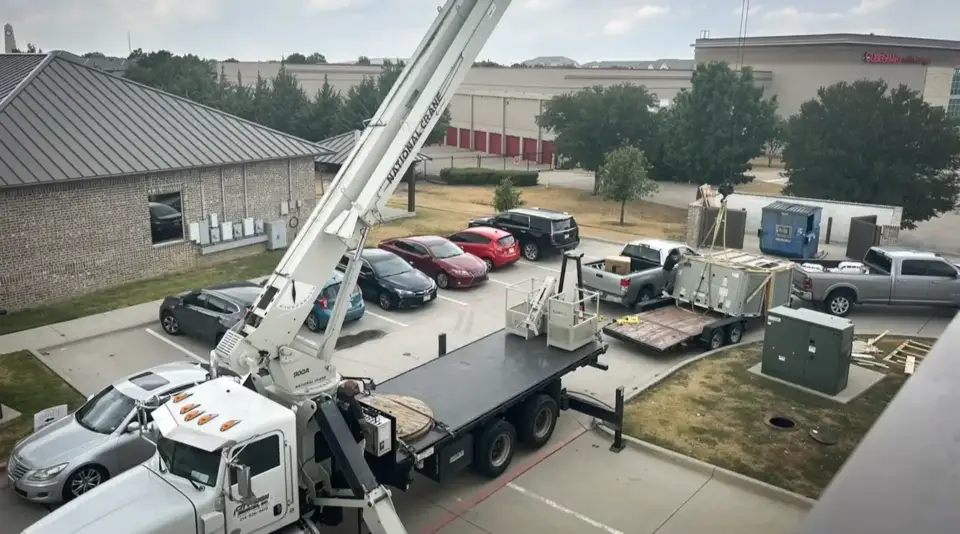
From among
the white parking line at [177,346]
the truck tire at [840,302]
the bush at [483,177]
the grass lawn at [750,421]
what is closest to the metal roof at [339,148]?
the white parking line at [177,346]

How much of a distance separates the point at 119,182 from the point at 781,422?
1811 centimetres

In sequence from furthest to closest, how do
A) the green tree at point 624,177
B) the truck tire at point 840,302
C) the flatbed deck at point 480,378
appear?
1. the green tree at point 624,177
2. the truck tire at point 840,302
3. the flatbed deck at point 480,378

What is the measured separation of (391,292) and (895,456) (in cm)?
1629

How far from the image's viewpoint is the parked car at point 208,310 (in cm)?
1673

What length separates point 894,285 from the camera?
1917 cm

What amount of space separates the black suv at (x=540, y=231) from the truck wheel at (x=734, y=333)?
8.67 m

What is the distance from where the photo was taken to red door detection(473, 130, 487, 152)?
6938 centimetres

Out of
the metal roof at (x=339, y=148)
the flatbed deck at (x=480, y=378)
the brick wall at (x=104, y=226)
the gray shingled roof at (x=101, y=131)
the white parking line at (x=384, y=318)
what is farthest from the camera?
the metal roof at (x=339, y=148)

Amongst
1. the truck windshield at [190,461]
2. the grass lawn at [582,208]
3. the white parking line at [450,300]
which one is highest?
the truck windshield at [190,461]

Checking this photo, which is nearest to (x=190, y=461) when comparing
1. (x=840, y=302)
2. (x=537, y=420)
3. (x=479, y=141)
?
(x=537, y=420)

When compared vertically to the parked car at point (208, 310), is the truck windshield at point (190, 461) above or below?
above

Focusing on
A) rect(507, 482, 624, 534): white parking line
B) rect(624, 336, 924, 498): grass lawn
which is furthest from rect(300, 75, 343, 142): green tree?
rect(507, 482, 624, 534): white parking line

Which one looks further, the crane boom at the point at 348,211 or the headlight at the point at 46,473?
the headlight at the point at 46,473

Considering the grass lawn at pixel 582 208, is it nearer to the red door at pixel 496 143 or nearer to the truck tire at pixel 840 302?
the truck tire at pixel 840 302
